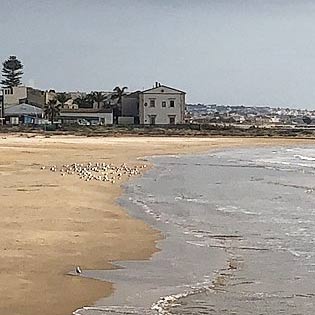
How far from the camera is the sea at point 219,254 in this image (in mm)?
7344

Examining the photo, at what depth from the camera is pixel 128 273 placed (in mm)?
8688

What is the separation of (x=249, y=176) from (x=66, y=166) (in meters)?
6.38

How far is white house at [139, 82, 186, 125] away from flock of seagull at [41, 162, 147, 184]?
166 feet

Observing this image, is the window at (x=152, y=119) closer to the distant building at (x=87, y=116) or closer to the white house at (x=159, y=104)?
the white house at (x=159, y=104)

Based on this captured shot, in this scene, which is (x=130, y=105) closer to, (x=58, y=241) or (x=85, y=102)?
(x=85, y=102)

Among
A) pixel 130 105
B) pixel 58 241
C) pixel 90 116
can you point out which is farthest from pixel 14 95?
pixel 58 241

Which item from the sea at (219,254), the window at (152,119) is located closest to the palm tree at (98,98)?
the window at (152,119)

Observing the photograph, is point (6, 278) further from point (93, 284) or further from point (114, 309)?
point (114, 309)

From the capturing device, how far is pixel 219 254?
10.1 m

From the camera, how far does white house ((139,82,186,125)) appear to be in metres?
78.9

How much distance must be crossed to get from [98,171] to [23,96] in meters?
63.4

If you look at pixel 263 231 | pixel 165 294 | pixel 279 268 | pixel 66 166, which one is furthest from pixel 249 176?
pixel 165 294

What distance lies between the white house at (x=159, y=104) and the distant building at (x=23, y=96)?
14.1 metres

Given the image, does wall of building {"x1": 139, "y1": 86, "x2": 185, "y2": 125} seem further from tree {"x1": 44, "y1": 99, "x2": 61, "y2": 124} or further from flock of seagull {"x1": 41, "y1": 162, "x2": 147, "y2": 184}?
flock of seagull {"x1": 41, "y1": 162, "x2": 147, "y2": 184}
